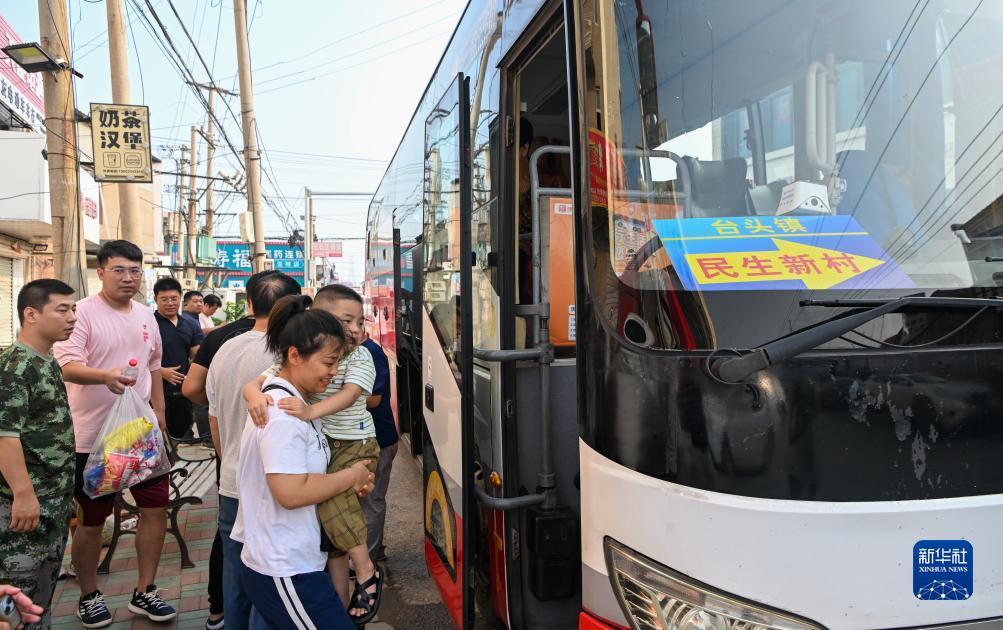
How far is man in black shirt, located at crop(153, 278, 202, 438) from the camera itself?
5.50 m

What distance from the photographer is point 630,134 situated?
180 cm

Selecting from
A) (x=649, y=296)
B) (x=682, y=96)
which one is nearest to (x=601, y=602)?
(x=649, y=296)

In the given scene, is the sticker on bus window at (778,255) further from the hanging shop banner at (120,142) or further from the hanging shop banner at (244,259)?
the hanging shop banner at (244,259)

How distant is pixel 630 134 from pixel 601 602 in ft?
4.10

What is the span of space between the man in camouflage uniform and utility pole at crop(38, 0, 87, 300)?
404 cm

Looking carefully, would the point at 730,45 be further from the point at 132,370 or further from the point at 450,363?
the point at 132,370

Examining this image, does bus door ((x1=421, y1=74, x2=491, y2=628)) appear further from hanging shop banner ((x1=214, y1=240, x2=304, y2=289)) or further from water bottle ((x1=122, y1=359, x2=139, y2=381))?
hanging shop banner ((x1=214, y1=240, x2=304, y2=289))

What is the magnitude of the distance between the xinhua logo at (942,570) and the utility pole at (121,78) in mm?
8961

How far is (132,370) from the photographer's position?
11.9 ft

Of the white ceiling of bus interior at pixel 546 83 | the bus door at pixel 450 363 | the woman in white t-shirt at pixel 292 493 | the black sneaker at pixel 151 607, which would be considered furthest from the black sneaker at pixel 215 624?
the white ceiling of bus interior at pixel 546 83

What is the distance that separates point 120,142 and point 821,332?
27.3 ft

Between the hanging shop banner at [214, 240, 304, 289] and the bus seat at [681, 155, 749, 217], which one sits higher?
the hanging shop banner at [214, 240, 304, 289]

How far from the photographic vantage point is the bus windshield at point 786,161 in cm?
162

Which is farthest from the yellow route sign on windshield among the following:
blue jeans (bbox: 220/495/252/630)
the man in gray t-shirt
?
blue jeans (bbox: 220/495/252/630)
